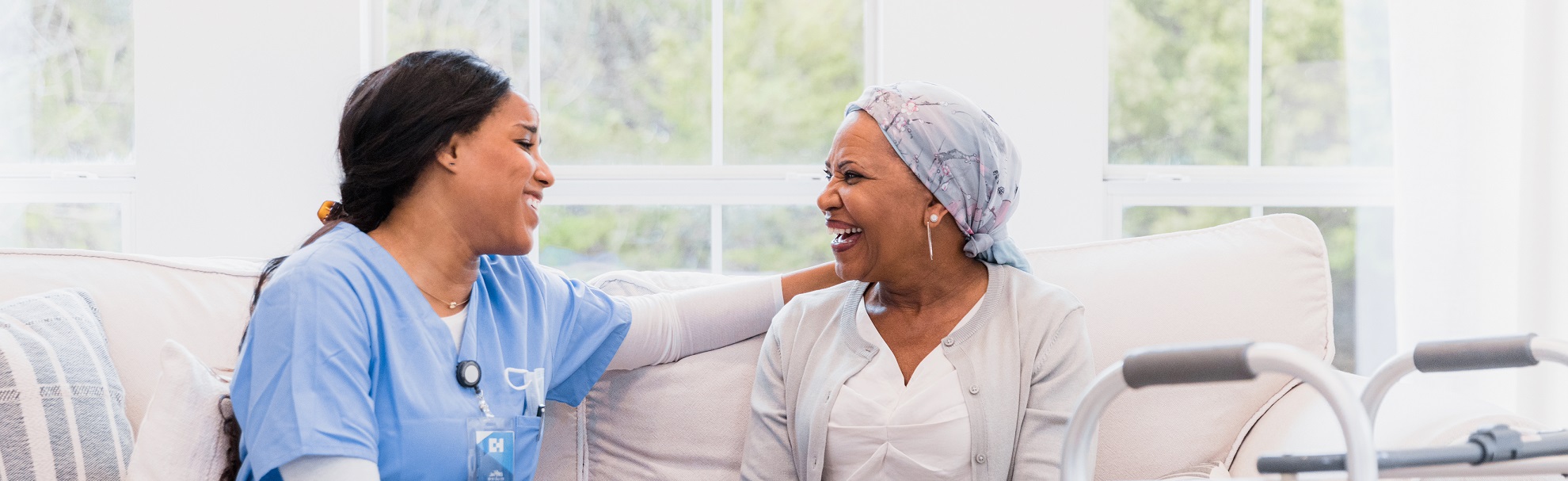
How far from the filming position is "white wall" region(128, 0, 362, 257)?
2730 millimetres

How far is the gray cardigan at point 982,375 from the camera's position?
5.05 ft

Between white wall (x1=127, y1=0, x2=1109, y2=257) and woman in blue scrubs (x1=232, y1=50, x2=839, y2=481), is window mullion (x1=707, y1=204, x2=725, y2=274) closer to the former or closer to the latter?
white wall (x1=127, y1=0, x2=1109, y2=257)

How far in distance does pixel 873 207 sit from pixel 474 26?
173cm

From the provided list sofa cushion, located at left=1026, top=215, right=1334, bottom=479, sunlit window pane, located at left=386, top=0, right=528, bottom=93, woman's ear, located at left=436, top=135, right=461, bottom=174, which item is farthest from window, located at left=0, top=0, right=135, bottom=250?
sofa cushion, located at left=1026, top=215, right=1334, bottom=479

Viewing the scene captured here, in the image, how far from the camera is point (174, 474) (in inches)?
56.9

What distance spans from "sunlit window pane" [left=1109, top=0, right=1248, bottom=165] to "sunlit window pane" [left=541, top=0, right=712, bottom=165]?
46.0 inches

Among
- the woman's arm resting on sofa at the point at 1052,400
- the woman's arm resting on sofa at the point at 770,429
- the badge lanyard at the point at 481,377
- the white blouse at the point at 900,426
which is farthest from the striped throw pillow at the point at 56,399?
the woman's arm resting on sofa at the point at 1052,400

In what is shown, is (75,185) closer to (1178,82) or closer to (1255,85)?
(1178,82)

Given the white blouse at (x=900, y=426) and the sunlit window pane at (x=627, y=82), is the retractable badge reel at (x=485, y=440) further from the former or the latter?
the sunlit window pane at (x=627, y=82)

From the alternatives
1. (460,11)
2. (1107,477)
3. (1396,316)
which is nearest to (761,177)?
(460,11)

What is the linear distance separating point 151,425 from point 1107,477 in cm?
144

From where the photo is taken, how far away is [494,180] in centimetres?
149

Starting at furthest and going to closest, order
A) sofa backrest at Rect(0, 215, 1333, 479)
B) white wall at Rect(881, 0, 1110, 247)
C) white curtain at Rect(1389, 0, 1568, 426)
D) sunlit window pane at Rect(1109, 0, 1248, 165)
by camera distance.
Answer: sunlit window pane at Rect(1109, 0, 1248, 165) < white wall at Rect(881, 0, 1110, 247) < white curtain at Rect(1389, 0, 1568, 426) < sofa backrest at Rect(0, 215, 1333, 479)

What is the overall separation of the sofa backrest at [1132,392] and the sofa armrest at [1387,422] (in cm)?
4
